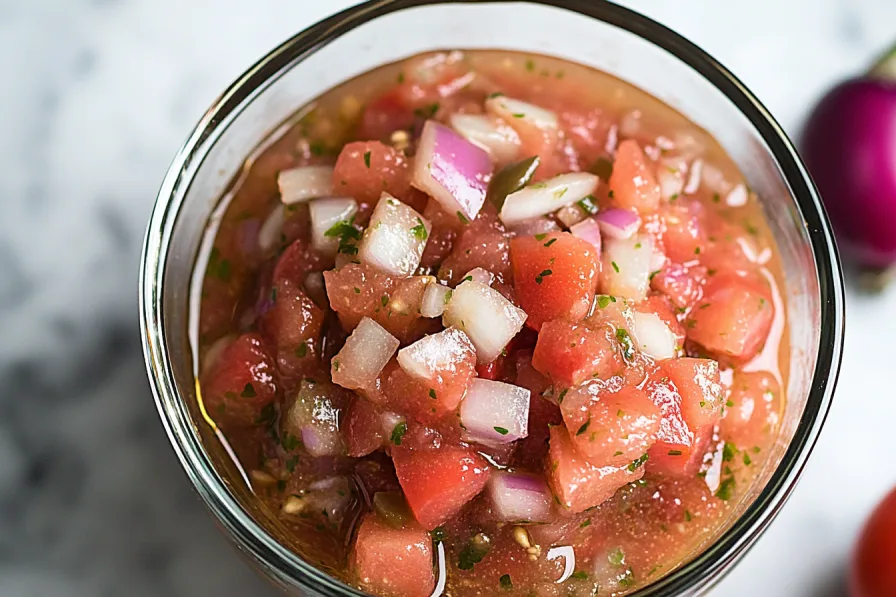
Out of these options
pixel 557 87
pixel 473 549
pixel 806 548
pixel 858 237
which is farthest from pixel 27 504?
pixel 858 237

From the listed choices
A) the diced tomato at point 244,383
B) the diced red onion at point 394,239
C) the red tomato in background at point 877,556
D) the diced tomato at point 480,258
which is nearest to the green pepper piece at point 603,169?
the diced tomato at point 480,258

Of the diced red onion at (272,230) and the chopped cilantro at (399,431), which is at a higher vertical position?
the diced red onion at (272,230)

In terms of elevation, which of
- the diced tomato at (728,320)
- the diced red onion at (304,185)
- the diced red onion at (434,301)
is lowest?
the diced tomato at (728,320)

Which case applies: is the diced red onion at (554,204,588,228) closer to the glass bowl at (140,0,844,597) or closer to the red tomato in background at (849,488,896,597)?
the glass bowl at (140,0,844,597)

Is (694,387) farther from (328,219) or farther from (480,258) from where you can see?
(328,219)

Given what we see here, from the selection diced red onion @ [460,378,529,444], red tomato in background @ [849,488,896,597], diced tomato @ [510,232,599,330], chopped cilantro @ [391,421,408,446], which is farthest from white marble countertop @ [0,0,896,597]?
diced tomato @ [510,232,599,330]

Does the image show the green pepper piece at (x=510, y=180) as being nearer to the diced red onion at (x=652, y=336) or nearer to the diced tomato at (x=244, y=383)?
the diced red onion at (x=652, y=336)
